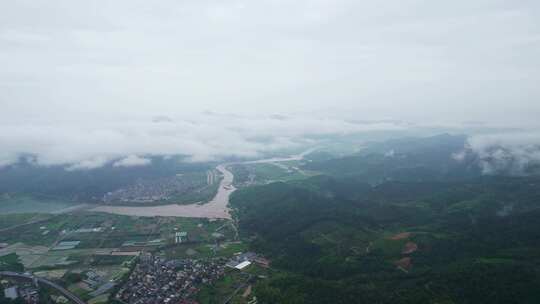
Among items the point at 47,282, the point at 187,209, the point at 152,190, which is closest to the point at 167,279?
the point at 47,282

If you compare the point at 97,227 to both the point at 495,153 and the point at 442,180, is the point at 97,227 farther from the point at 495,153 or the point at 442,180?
Result: the point at 495,153

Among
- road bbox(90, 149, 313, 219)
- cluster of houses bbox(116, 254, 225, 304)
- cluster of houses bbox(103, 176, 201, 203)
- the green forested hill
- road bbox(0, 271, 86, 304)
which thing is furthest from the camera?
cluster of houses bbox(103, 176, 201, 203)

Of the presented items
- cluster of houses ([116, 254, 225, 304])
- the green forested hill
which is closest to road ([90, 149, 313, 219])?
the green forested hill

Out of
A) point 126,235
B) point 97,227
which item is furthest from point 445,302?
point 97,227

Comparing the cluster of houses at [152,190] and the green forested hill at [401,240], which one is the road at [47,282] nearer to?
the green forested hill at [401,240]

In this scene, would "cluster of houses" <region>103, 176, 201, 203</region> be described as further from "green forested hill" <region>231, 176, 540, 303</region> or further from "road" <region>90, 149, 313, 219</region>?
"green forested hill" <region>231, 176, 540, 303</region>

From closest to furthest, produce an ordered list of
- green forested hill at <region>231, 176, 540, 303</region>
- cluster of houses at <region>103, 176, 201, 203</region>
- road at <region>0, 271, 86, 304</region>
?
1. green forested hill at <region>231, 176, 540, 303</region>
2. road at <region>0, 271, 86, 304</region>
3. cluster of houses at <region>103, 176, 201, 203</region>
